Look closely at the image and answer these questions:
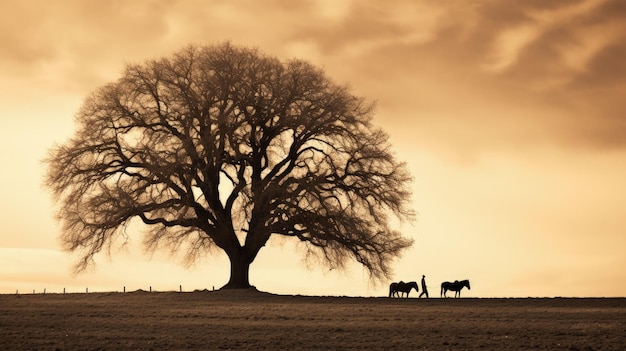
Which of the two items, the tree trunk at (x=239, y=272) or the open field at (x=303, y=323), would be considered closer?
the open field at (x=303, y=323)

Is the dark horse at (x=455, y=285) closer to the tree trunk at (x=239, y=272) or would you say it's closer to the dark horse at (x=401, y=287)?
the dark horse at (x=401, y=287)

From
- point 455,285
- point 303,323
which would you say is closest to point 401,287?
point 455,285

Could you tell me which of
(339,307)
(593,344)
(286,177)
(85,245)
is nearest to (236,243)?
(286,177)

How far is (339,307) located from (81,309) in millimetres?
10066

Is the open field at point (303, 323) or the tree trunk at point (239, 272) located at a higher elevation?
the tree trunk at point (239, 272)

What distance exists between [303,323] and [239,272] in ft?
50.3

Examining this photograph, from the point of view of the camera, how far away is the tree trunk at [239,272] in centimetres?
4234

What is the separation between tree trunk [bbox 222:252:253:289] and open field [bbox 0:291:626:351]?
3.67 m

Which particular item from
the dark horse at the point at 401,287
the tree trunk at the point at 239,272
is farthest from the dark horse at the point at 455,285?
the tree trunk at the point at 239,272

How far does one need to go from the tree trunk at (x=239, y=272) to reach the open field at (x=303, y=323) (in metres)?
3.67

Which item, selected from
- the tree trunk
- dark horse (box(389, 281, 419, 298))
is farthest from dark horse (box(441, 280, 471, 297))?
the tree trunk

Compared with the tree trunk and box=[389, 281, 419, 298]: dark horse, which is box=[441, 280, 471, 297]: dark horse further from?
the tree trunk

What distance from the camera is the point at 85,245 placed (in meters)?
41.1

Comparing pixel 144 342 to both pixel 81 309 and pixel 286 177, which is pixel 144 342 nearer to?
pixel 81 309
